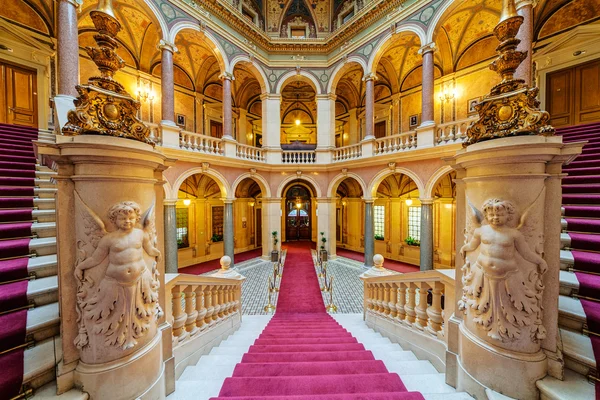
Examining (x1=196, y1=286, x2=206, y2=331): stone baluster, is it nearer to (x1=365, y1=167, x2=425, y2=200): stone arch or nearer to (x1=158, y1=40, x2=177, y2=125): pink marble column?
(x1=158, y1=40, x2=177, y2=125): pink marble column

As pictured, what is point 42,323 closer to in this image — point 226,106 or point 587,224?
point 587,224

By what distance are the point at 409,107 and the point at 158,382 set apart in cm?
1379

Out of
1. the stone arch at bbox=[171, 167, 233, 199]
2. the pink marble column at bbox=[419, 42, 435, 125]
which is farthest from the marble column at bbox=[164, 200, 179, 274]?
the pink marble column at bbox=[419, 42, 435, 125]

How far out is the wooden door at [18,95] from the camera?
726 centimetres

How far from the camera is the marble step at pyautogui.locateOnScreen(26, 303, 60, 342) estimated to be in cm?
159

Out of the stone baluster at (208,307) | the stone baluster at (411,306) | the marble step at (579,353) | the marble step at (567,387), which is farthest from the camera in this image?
the stone baluster at (208,307)

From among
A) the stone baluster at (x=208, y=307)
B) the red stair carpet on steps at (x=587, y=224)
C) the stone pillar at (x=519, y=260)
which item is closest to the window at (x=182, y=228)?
the stone baluster at (x=208, y=307)

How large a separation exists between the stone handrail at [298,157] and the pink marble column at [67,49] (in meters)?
7.39

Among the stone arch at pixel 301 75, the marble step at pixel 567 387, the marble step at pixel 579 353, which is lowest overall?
the marble step at pixel 567 387

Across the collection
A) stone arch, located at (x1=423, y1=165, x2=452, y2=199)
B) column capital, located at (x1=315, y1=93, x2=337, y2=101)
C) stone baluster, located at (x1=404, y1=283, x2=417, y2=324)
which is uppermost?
column capital, located at (x1=315, y1=93, x2=337, y2=101)

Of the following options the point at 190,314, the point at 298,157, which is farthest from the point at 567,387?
the point at 298,157

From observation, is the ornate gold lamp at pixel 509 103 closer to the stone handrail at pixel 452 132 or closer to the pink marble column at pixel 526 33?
the pink marble column at pixel 526 33

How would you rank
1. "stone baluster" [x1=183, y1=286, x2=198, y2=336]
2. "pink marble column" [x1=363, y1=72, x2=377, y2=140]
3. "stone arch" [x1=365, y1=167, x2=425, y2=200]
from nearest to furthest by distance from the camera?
1. "stone baluster" [x1=183, y1=286, x2=198, y2=336]
2. "stone arch" [x1=365, y1=167, x2=425, y2=200]
3. "pink marble column" [x1=363, y1=72, x2=377, y2=140]

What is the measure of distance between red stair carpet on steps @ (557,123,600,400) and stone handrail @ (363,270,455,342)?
3.09ft
